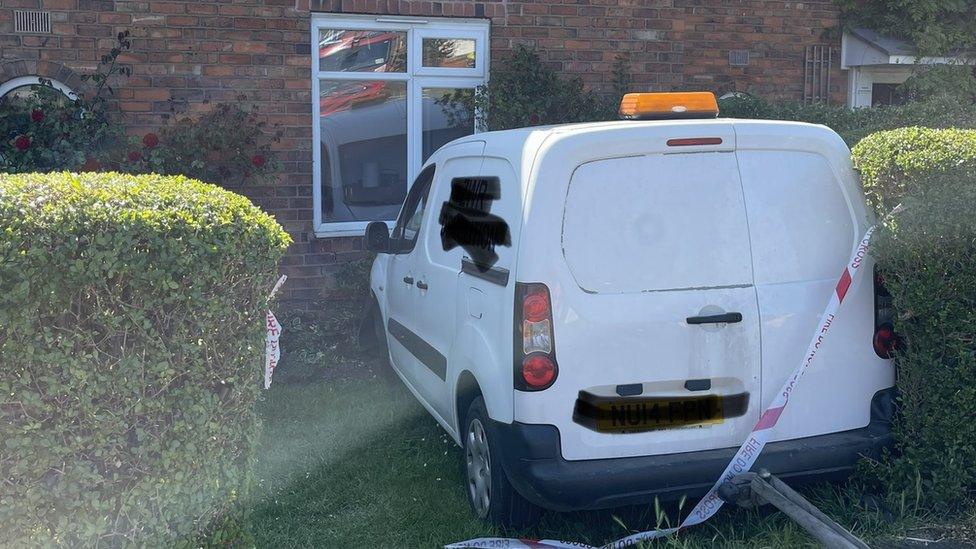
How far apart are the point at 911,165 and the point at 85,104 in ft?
19.1

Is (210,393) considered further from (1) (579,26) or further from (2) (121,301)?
(1) (579,26)

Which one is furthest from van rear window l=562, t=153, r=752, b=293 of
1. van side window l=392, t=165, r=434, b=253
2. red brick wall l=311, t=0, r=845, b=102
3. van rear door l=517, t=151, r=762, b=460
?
red brick wall l=311, t=0, r=845, b=102

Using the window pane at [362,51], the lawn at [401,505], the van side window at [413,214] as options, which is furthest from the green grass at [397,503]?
the window pane at [362,51]

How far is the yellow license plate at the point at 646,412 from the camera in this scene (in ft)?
13.1

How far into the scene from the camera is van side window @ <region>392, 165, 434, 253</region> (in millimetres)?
5879

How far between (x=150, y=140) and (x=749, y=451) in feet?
16.9

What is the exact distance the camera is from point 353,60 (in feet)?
27.5

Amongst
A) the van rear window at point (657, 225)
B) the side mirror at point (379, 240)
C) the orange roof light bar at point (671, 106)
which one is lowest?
the side mirror at point (379, 240)

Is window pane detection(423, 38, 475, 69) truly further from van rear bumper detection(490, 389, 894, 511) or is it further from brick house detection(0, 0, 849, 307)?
van rear bumper detection(490, 389, 894, 511)

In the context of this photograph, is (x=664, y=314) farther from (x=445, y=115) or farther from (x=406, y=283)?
(x=445, y=115)

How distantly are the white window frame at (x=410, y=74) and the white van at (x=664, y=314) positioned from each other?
165 inches

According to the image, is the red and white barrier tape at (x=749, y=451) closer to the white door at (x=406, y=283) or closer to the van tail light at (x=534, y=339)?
the van tail light at (x=534, y=339)

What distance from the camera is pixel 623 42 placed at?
29.7 ft

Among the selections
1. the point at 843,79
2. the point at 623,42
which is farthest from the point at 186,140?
the point at 843,79
